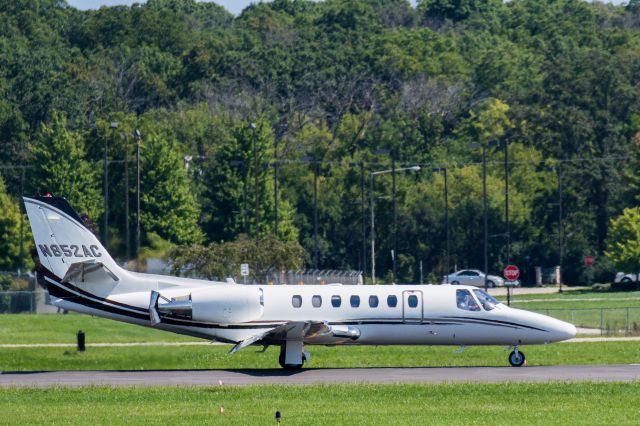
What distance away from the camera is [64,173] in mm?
100688

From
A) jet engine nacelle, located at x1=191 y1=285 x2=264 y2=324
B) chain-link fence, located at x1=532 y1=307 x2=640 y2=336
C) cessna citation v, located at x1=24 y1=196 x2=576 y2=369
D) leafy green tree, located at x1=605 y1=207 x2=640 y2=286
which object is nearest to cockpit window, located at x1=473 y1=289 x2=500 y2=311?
cessna citation v, located at x1=24 y1=196 x2=576 y2=369

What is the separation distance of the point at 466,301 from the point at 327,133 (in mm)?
94490

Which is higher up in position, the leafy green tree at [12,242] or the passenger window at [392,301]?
the leafy green tree at [12,242]

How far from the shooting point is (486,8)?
196 m

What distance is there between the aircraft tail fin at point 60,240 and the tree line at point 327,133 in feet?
122

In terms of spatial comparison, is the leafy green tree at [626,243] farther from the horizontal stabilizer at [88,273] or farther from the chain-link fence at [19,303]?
the horizontal stabilizer at [88,273]

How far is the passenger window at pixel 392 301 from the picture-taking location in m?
39.5

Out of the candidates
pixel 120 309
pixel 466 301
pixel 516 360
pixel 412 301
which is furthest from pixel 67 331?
pixel 516 360

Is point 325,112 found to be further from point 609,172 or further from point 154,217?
point 154,217

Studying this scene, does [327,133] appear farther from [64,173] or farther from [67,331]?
[67,331]

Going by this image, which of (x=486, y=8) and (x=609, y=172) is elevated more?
(x=486, y=8)

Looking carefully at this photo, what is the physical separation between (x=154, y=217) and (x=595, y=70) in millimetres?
48911

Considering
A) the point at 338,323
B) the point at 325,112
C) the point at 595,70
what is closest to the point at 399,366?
the point at 338,323

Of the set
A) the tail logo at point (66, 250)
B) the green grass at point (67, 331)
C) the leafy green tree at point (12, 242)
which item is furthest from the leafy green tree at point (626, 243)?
the tail logo at point (66, 250)
